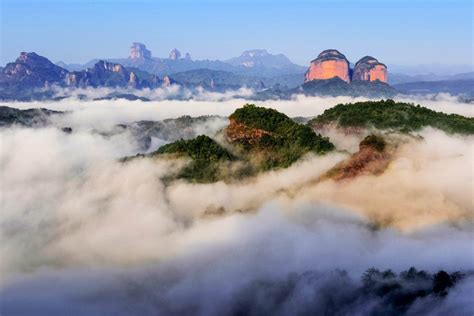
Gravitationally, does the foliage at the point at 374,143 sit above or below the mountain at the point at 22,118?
below

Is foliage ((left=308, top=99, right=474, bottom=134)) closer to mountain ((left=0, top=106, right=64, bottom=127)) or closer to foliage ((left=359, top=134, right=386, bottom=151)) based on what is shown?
foliage ((left=359, top=134, right=386, bottom=151))

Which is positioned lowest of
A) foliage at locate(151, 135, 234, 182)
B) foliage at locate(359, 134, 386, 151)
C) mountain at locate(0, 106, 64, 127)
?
foliage at locate(151, 135, 234, 182)

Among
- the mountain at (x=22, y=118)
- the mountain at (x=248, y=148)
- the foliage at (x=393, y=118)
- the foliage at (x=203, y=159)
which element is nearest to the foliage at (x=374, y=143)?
the mountain at (x=248, y=148)

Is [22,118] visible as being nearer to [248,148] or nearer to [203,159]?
[248,148]

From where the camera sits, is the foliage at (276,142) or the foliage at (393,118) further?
the foliage at (393,118)

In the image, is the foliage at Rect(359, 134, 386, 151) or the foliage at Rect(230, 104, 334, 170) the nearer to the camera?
the foliage at Rect(359, 134, 386, 151)

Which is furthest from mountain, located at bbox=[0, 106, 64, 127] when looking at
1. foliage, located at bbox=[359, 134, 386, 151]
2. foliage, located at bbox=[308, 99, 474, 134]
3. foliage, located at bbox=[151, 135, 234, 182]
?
foliage, located at bbox=[359, 134, 386, 151]

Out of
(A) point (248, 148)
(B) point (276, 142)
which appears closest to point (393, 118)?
(B) point (276, 142)

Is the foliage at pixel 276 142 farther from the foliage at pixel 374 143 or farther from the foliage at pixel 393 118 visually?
the foliage at pixel 393 118

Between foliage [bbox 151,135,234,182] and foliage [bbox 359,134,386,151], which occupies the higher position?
foliage [bbox 359,134,386,151]

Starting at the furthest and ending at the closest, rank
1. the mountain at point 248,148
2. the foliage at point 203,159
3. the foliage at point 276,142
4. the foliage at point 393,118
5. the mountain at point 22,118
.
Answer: the mountain at point 22,118 → the foliage at point 393,118 → the foliage at point 276,142 → the mountain at point 248,148 → the foliage at point 203,159
